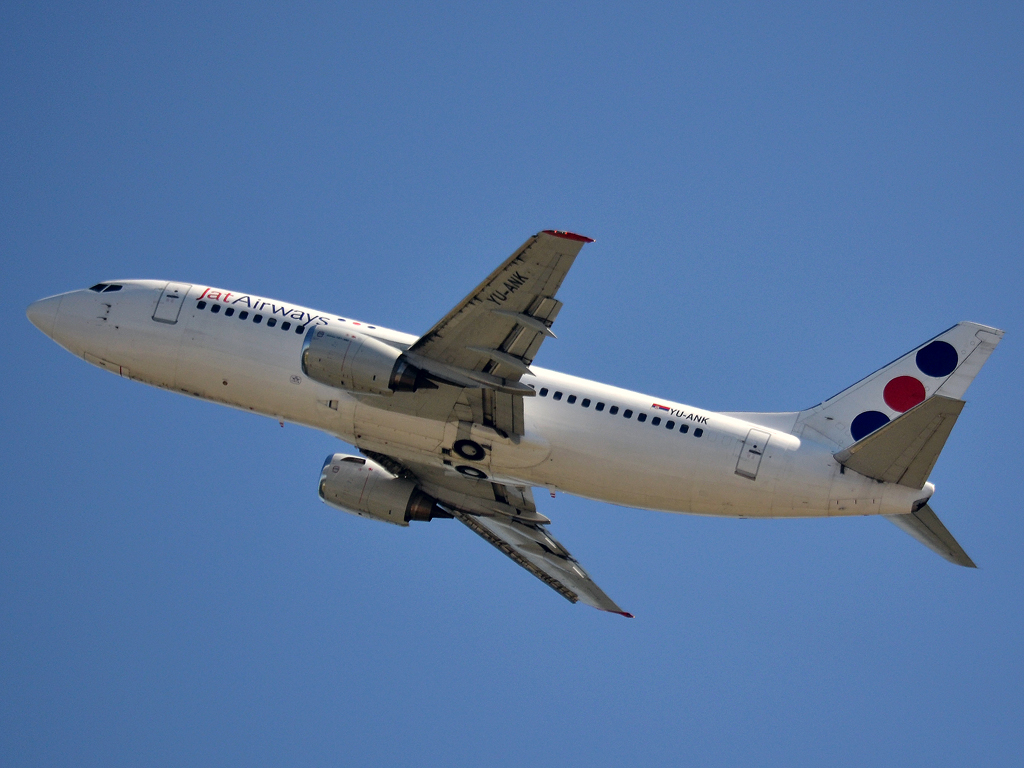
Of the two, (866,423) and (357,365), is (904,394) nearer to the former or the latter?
(866,423)

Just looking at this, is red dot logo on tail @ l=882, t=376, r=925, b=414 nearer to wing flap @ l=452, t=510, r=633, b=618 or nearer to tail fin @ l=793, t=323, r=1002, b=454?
tail fin @ l=793, t=323, r=1002, b=454

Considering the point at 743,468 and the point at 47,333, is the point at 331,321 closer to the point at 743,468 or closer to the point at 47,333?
the point at 47,333

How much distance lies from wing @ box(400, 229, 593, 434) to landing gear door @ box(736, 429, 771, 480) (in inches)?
268

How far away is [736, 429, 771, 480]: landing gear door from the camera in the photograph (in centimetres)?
3438

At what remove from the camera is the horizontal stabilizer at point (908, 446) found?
1220 inches

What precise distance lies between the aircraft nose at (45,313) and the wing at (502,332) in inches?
554

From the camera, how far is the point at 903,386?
125 ft

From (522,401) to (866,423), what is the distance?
11811 mm

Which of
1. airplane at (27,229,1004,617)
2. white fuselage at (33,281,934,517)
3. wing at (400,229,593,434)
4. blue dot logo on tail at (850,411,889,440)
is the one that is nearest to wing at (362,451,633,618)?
airplane at (27,229,1004,617)

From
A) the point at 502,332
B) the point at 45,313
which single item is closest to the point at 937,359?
the point at 502,332

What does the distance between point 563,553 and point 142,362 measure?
16.3 metres

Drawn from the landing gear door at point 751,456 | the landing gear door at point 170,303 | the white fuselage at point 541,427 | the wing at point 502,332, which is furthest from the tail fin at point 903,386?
the landing gear door at point 170,303

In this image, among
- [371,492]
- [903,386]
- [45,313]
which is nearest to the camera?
[903,386]

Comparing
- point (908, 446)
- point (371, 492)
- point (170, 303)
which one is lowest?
point (371, 492)
